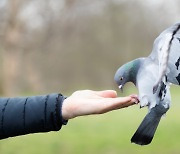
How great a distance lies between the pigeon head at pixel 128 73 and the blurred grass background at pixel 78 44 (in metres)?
5.80

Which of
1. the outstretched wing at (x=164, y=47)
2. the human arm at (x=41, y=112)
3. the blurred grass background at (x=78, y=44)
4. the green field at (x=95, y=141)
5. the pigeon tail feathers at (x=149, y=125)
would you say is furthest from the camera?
the blurred grass background at (x=78, y=44)

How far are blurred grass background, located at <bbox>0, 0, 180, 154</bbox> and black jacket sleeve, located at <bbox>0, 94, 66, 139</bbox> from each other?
5.57 metres

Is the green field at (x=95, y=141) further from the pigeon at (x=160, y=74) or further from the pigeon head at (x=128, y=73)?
the pigeon at (x=160, y=74)

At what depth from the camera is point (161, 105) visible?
1.99m

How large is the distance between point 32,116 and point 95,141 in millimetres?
4820

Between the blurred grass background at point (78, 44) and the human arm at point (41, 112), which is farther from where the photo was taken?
the blurred grass background at point (78, 44)

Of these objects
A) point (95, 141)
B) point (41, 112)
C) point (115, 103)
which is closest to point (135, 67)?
point (115, 103)

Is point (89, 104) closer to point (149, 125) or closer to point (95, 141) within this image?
point (149, 125)

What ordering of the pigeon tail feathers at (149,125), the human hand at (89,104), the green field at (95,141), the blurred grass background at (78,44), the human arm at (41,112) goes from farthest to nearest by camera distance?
the blurred grass background at (78,44), the green field at (95,141), the human arm at (41,112), the human hand at (89,104), the pigeon tail feathers at (149,125)

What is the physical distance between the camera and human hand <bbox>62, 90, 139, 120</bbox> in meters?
2.18

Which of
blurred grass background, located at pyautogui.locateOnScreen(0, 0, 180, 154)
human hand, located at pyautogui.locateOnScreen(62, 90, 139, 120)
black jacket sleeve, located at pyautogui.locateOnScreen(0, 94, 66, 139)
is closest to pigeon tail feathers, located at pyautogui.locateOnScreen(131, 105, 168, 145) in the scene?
human hand, located at pyautogui.locateOnScreen(62, 90, 139, 120)

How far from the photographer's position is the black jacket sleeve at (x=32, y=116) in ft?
7.75

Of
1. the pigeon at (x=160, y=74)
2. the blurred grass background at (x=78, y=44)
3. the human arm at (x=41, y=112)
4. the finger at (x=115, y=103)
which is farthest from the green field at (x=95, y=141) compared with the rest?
the pigeon at (x=160, y=74)

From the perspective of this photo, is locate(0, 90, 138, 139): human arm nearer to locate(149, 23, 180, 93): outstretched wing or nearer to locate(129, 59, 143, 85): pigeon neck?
locate(129, 59, 143, 85): pigeon neck
